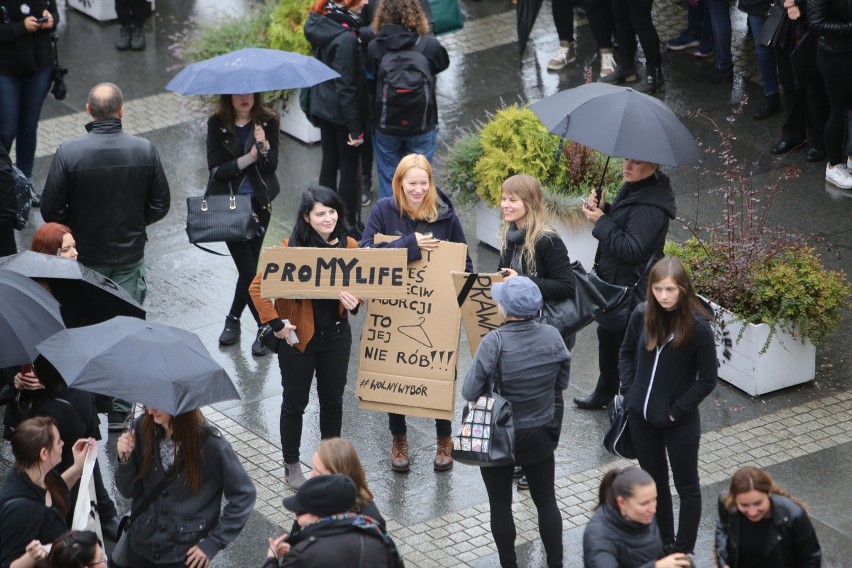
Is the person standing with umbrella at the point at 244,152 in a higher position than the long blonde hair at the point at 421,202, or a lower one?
lower

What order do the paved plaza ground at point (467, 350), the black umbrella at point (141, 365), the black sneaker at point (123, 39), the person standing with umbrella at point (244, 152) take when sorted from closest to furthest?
the black umbrella at point (141, 365)
the paved plaza ground at point (467, 350)
the person standing with umbrella at point (244, 152)
the black sneaker at point (123, 39)

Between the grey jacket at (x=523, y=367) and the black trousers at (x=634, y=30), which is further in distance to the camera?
the black trousers at (x=634, y=30)

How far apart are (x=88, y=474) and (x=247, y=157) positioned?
337cm

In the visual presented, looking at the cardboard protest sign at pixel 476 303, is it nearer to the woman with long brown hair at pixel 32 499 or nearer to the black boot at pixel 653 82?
the woman with long brown hair at pixel 32 499

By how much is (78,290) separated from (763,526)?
3.64 meters

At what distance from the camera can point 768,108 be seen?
12305 millimetres

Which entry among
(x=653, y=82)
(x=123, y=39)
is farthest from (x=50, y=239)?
(x=123, y=39)

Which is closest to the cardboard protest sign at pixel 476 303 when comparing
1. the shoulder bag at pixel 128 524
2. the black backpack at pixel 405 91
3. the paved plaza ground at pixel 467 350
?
the paved plaza ground at pixel 467 350

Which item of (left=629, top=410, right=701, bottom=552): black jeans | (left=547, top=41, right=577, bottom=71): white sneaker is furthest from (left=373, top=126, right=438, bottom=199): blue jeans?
(left=629, top=410, right=701, bottom=552): black jeans

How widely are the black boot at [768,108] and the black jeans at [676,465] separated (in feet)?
20.2

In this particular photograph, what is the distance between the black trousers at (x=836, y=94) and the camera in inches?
419

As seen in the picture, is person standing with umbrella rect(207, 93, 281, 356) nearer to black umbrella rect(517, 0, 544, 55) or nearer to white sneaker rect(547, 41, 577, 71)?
black umbrella rect(517, 0, 544, 55)

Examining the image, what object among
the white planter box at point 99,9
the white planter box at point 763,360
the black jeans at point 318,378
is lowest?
the white planter box at point 99,9

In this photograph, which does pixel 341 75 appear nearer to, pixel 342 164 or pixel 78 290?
pixel 342 164
